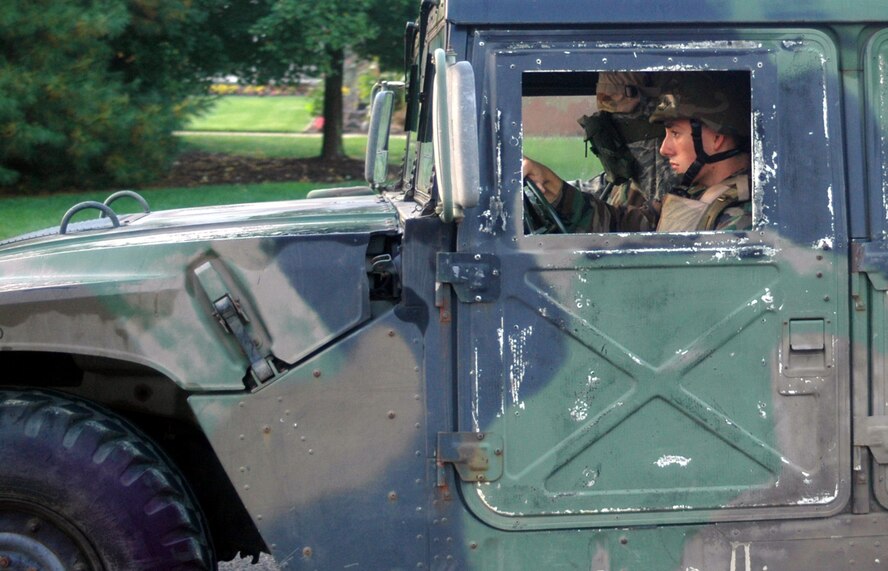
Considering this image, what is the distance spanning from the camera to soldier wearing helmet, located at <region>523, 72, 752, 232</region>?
348cm

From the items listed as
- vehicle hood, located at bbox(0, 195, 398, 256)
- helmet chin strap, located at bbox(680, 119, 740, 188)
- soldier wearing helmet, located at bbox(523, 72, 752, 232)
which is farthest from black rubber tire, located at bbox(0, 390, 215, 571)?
helmet chin strap, located at bbox(680, 119, 740, 188)

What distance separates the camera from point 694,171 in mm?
3643

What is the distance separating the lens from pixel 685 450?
335 centimetres

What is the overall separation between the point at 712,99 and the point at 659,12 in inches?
14.9

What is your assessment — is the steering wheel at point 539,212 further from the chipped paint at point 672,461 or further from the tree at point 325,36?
the tree at point 325,36

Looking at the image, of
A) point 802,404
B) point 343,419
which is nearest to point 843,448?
point 802,404

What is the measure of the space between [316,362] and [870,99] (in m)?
1.77

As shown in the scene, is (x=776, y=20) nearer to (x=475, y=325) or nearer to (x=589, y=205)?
(x=589, y=205)

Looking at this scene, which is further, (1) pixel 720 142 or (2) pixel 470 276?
(1) pixel 720 142

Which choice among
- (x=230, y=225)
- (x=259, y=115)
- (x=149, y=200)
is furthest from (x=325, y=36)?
(x=259, y=115)

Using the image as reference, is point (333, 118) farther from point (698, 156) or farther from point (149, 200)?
point (698, 156)

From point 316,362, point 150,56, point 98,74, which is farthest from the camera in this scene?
point 150,56

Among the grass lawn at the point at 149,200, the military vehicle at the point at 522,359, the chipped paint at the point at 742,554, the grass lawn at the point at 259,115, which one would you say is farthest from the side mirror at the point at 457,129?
the grass lawn at the point at 259,115

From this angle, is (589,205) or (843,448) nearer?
(843,448)
